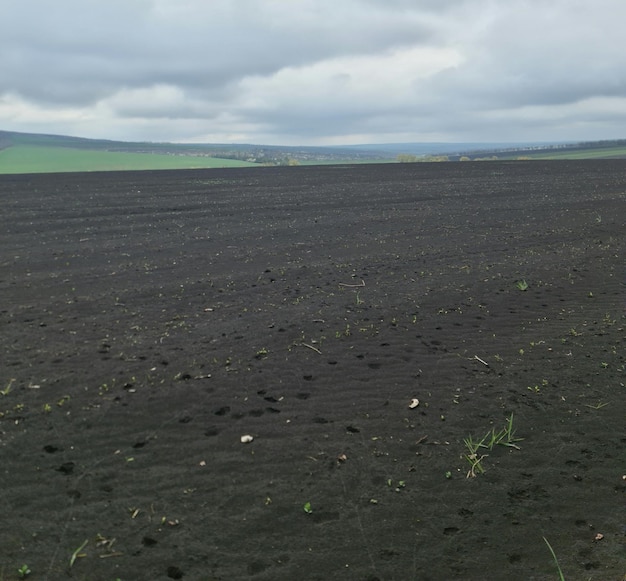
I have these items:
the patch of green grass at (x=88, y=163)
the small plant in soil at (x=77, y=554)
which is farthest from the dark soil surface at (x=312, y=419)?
the patch of green grass at (x=88, y=163)

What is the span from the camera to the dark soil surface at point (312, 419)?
10.1 ft

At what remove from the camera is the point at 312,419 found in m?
4.46

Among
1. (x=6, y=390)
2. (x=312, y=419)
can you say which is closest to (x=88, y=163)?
(x=6, y=390)

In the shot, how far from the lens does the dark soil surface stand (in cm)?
308

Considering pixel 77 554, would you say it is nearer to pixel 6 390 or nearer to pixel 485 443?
pixel 6 390

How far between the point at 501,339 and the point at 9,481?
5.30 meters

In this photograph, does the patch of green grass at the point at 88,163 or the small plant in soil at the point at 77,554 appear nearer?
the small plant in soil at the point at 77,554

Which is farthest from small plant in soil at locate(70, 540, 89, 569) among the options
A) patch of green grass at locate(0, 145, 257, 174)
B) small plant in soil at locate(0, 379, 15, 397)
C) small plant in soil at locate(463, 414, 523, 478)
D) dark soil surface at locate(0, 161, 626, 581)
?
patch of green grass at locate(0, 145, 257, 174)

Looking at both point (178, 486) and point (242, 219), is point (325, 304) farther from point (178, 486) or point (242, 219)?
point (242, 219)

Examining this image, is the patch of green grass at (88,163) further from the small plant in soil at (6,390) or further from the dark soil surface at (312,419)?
the small plant in soil at (6,390)

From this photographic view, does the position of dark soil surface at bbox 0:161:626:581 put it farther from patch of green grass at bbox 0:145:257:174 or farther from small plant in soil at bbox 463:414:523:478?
patch of green grass at bbox 0:145:257:174

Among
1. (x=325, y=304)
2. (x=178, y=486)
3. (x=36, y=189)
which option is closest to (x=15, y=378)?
(x=178, y=486)

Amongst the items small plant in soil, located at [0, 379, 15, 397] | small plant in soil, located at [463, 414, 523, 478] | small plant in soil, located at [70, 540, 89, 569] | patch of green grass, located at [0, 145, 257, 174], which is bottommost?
small plant in soil, located at [70, 540, 89, 569]

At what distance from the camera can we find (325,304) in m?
7.52
